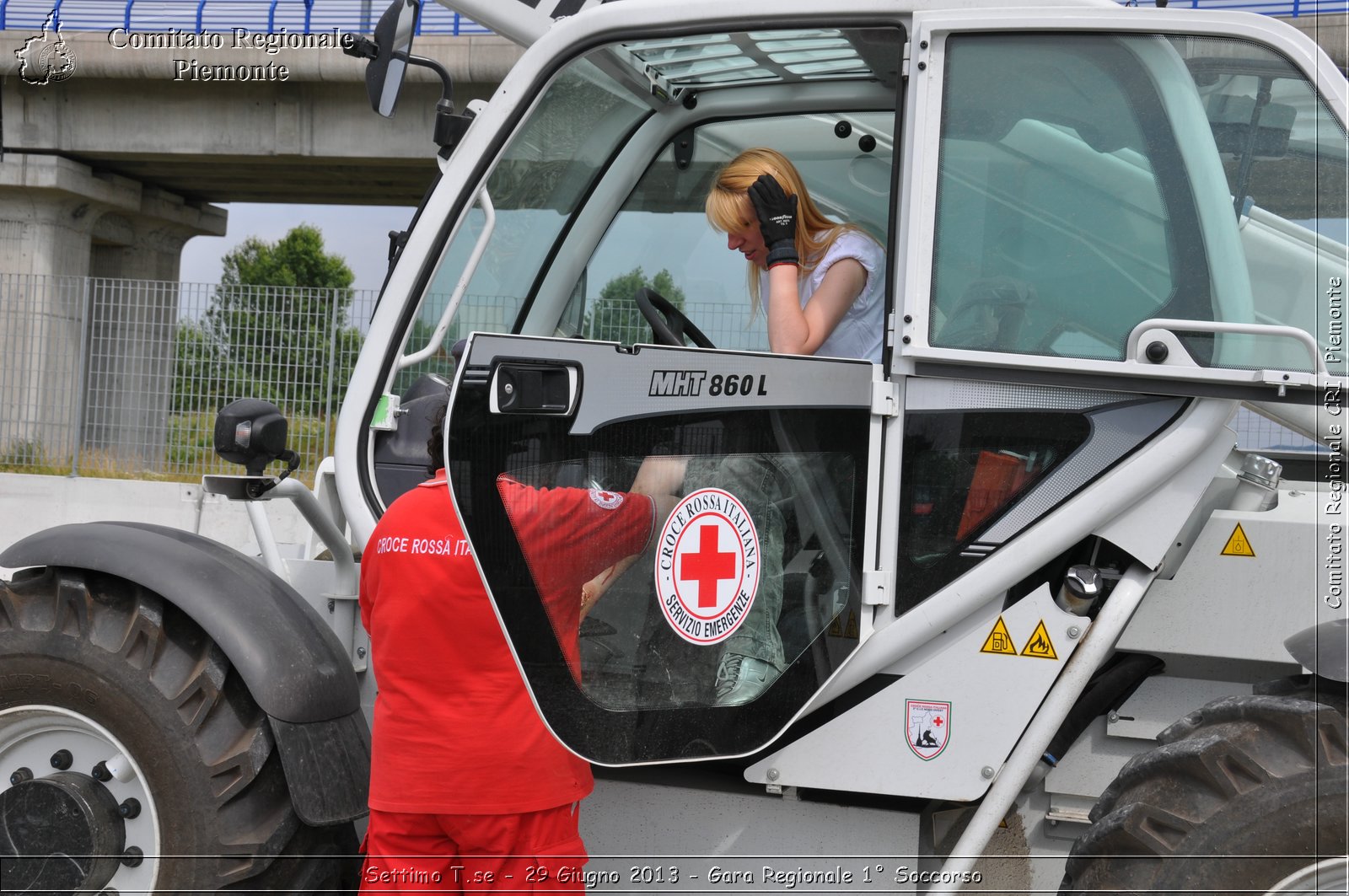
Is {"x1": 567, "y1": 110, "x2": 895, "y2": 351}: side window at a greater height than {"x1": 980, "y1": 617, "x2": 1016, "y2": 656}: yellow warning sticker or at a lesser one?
greater

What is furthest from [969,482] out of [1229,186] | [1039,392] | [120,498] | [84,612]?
[120,498]

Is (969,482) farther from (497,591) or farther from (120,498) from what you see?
(120,498)

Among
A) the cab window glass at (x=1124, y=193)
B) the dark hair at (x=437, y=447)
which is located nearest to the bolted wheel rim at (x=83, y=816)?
the dark hair at (x=437, y=447)

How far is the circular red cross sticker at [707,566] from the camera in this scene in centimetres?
231

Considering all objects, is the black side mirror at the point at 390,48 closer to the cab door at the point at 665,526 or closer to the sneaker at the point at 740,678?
the cab door at the point at 665,526

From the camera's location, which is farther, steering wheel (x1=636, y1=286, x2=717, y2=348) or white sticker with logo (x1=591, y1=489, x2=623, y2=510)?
steering wheel (x1=636, y1=286, x2=717, y2=348)

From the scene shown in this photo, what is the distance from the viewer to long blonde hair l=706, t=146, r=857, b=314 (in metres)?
2.78

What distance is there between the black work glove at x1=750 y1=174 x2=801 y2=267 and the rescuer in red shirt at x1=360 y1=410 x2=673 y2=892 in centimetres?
67

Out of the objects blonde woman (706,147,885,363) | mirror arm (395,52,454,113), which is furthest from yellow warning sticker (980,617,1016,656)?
mirror arm (395,52,454,113)

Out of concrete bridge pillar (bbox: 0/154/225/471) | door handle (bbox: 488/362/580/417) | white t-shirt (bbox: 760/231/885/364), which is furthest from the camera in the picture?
concrete bridge pillar (bbox: 0/154/225/471)

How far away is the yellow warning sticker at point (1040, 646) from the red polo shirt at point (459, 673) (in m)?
0.85

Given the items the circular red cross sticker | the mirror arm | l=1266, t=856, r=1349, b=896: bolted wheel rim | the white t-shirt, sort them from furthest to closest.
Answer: the mirror arm < the white t-shirt < the circular red cross sticker < l=1266, t=856, r=1349, b=896: bolted wheel rim

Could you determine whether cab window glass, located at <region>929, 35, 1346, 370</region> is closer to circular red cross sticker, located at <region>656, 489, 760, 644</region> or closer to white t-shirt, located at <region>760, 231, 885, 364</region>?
white t-shirt, located at <region>760, 231, 885, 364</region>

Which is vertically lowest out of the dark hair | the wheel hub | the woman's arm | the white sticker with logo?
the wheel hub
